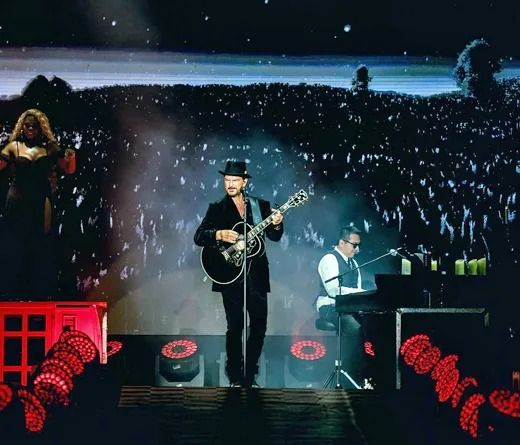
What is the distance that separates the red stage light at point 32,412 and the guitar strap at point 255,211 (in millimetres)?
2590

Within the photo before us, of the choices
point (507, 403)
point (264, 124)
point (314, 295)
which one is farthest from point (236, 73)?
point (507, 403)

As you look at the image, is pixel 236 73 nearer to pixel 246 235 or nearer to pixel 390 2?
pixel 390 2

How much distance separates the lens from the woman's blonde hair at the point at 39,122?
8711 millimetres

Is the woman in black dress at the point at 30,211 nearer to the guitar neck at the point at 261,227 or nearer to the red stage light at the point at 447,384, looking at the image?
the guitar neck at the point at 261,227

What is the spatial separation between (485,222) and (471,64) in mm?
1680

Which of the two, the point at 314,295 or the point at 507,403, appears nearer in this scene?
the point at 507,403

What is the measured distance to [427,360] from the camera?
6223 mm

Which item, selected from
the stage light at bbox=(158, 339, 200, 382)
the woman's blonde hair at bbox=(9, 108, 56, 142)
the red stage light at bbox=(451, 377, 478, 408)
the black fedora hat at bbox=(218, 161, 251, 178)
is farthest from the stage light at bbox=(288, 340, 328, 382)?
the woman's blonde hair at bbox=(9, 108, 56, 142)

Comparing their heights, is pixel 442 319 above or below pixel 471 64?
below

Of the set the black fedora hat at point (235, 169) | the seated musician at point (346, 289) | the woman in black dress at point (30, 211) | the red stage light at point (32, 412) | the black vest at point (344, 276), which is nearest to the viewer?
the red stage light at point (32, 412)

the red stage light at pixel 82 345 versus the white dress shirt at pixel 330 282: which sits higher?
the white dress shirt at pixel 330 282

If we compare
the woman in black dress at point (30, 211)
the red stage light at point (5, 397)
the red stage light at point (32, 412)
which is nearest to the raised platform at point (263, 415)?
the red stage light at point (32, 412)

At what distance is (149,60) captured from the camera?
8.91m

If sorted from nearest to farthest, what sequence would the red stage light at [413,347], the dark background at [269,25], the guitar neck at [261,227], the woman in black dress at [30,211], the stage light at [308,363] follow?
the red stage light at [413,347]
the guitar neck at [261,227]
the stage light at [308,363]
the woman in black dress at [30,211]
the dark background at [269,25]
